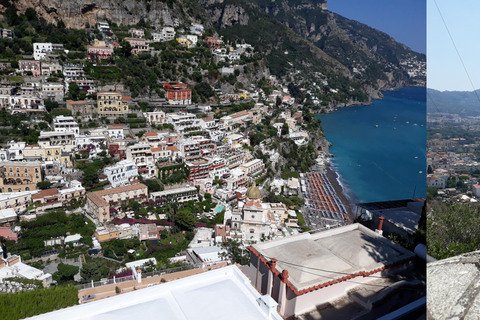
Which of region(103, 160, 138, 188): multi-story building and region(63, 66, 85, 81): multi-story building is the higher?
region(63, 66, 85, 81): multi-story building

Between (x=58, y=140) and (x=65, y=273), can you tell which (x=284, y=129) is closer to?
(x=58, y=140)

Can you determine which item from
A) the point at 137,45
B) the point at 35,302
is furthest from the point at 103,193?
the point at 137,45

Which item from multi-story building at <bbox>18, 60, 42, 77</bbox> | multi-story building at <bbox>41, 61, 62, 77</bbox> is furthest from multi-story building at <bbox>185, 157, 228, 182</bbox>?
multi-story building at <bbox>18, 60, 42, 77</bbox>

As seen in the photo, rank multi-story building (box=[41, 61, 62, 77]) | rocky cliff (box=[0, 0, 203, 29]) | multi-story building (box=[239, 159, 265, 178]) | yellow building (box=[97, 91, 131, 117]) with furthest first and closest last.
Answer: rocky cliff (box=[0, 0, 203, 29]), multi-story building (box=[41, 61, 62, 77]), yellow building (box=[97, 91, 131, 117]), multi-story building (box=[239, 159, 265, 178])

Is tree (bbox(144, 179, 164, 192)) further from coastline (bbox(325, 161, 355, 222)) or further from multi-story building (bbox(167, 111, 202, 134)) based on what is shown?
coastline (bbox(325, 161, 355, 222))

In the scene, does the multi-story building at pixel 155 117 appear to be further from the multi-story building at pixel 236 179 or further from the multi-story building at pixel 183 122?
the multi-story building at pixel 236 179

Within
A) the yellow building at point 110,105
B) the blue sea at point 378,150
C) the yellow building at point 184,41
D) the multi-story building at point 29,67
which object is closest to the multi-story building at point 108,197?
the yellow building at point 110,105
